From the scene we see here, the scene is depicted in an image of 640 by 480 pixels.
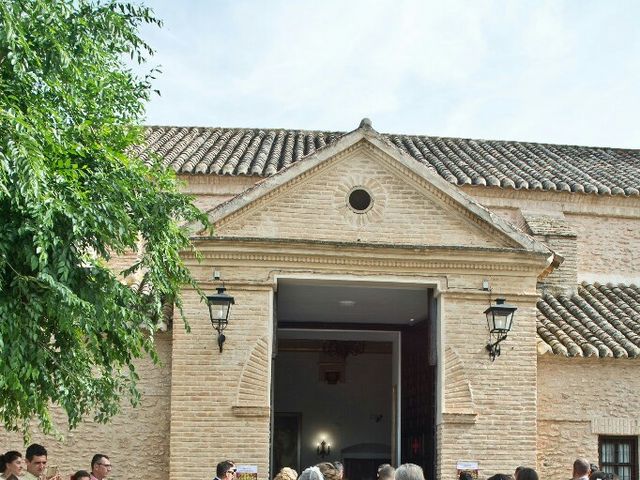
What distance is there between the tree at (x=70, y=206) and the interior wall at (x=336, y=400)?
12.8 metres

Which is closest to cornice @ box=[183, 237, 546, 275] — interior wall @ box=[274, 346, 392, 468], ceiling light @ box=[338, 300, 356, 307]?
ceiling light @ box=[338, 300, 356, 307]

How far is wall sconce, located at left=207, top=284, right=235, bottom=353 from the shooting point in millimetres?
14586

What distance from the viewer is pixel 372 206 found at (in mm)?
15539

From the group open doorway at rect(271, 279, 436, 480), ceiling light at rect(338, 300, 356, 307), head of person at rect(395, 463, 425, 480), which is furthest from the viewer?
open doorway at rect(271, 279, 436, 480)

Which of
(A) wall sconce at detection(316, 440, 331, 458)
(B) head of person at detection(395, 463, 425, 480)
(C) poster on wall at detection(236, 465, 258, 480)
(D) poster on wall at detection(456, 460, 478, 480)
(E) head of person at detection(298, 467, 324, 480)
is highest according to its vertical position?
(B) head of person at detection(395, 463, 425, 480)

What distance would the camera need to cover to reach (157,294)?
483 inches

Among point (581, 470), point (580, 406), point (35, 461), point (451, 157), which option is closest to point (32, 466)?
point (35, 461)

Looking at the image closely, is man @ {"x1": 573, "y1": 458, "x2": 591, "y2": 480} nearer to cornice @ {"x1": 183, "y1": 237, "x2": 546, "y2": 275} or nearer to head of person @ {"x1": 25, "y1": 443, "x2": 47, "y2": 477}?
cornice @ {"x1": 183, "y1": 237, "x2": 546, "y2": 275}

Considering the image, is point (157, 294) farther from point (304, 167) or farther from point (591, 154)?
point (591, 154)

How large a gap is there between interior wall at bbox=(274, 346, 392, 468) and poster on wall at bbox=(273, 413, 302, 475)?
163 mm

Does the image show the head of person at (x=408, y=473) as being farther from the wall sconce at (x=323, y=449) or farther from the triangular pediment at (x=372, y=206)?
the wall sconce at (x=323, y=449)

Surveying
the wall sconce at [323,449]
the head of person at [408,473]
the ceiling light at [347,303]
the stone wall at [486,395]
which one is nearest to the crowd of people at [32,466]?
the head of person at [408,473]

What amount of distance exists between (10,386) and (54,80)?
315cm

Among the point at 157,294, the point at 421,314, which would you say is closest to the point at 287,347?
the point at 421,314
